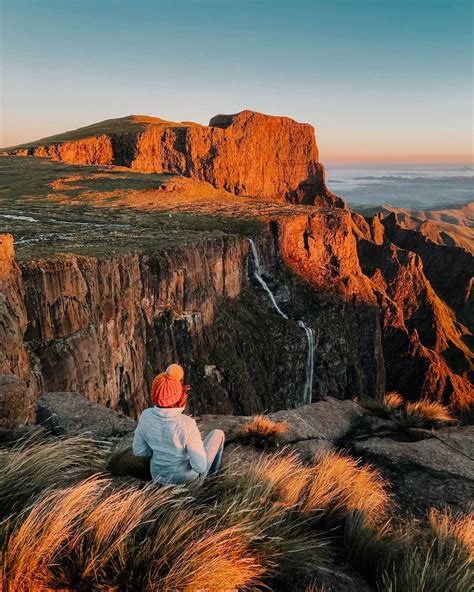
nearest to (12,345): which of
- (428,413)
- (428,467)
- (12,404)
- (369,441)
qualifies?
(12,404)

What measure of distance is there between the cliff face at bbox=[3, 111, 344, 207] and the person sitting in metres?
91.6

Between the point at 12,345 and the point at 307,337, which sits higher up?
the point at 12,345

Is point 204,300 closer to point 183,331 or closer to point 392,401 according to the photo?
point 183,331

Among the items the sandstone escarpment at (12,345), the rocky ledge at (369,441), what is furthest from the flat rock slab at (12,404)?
the rocky ledge at (369,441)

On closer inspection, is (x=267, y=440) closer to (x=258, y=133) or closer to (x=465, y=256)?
(x=465, y=256)

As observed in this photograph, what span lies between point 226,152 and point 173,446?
129187 millimetres

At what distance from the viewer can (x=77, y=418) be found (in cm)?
933

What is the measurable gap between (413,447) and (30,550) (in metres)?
9.48

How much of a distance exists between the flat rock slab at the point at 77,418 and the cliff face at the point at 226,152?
86.3 meters

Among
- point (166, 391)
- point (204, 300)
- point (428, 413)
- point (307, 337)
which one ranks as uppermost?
point (166, 391)

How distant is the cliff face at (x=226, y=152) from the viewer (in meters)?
93.2

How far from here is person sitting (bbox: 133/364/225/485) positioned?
5023 millimetres

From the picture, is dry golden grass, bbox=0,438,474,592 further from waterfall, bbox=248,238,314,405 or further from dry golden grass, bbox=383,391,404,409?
waterfall, bbox=248,238,314,405

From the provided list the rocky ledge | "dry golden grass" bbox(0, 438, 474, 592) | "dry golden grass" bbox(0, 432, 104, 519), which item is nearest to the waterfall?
the rocky ledge
